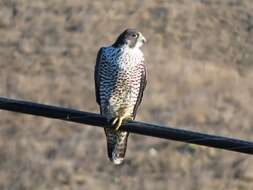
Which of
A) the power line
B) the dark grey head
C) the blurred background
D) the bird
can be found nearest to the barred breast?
the bird

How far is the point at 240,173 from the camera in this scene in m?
13.8

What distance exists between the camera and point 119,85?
7.04m

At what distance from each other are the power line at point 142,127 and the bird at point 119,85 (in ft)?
5.21

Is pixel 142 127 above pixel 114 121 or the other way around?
above

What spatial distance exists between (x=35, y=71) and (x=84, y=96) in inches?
64.5

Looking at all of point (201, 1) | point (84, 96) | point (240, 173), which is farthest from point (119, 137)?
point (201, 1)

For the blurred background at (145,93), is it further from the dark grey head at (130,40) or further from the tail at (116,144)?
the tail at (116,144)

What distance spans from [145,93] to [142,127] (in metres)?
11.0

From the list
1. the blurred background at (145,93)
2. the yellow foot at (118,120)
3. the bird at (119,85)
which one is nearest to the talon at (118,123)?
the yellow foot at (118,120)

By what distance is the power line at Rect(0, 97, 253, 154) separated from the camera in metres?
4.87

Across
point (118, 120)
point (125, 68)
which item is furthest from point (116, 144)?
point (125, 68)

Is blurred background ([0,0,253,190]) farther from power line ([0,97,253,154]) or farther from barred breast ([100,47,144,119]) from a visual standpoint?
power line ([0,97,253,154])

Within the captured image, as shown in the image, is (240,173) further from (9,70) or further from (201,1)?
(201,1)

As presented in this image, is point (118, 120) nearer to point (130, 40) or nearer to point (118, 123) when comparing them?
point (118, 123)
